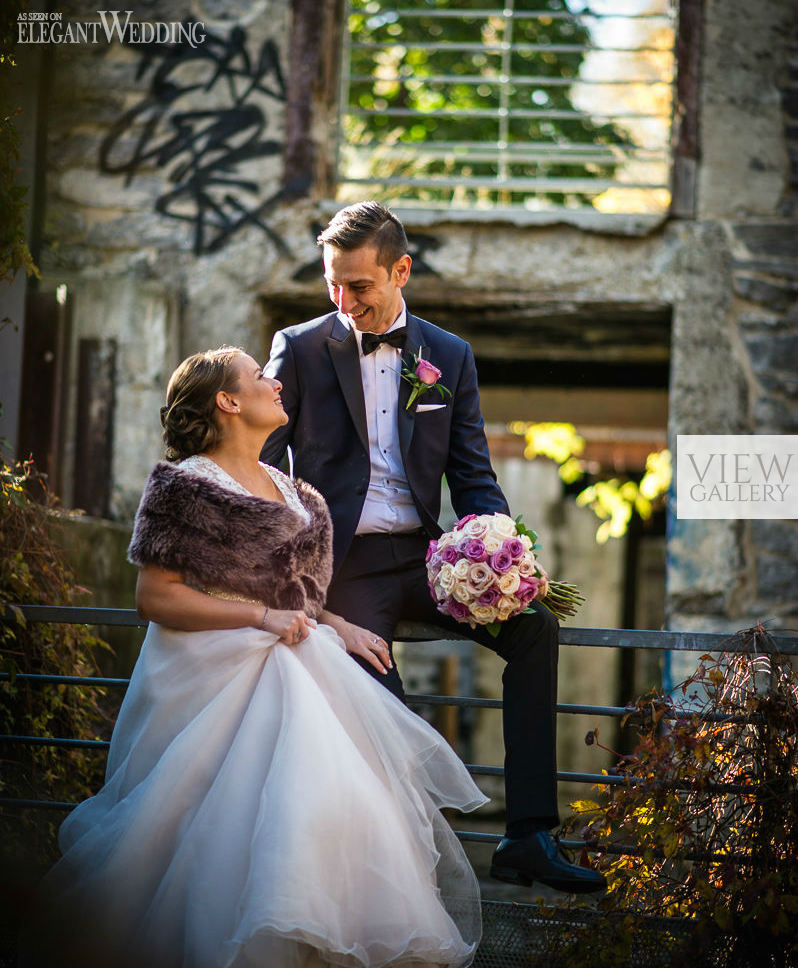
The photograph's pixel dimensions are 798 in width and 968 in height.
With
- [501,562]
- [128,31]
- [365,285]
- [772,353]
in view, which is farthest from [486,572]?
[128,31]

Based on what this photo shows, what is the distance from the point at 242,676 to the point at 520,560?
0.89 metres

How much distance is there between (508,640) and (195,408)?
122 centimetres

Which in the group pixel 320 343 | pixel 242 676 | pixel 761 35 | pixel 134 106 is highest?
pixel 761 35

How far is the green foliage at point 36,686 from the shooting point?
416 centimetres

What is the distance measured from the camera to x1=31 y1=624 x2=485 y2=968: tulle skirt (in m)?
2.89

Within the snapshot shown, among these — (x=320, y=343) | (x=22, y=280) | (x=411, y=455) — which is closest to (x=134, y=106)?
(x=22, y=280)

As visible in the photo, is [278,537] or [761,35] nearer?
[278,537]

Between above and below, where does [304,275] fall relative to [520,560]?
above

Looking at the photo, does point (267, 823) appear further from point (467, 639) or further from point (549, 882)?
point (467, 639)

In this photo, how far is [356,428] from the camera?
4.04 m

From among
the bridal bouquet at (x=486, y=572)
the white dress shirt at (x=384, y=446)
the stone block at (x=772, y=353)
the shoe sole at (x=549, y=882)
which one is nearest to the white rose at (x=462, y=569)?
the bridal bouquet at (x=486, y=572)

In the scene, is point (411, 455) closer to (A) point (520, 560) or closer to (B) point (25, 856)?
(A) point (520, 560)

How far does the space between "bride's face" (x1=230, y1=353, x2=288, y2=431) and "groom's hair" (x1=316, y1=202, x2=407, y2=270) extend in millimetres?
613

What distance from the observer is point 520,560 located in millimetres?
3445
